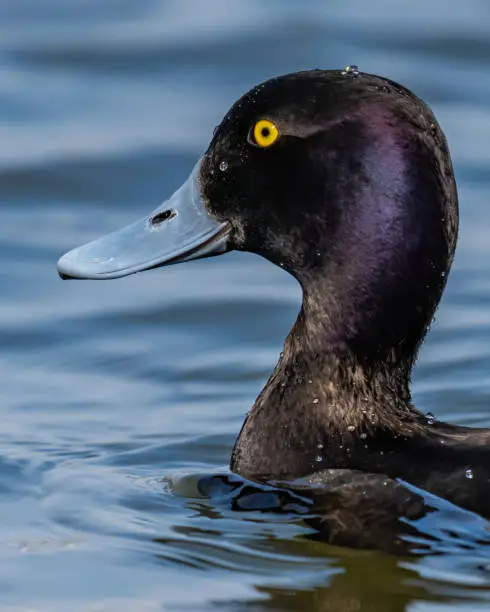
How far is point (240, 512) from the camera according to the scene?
6137 mm

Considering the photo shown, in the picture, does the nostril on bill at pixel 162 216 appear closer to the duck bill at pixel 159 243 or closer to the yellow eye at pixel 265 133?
the duck bill at pixel 159 243

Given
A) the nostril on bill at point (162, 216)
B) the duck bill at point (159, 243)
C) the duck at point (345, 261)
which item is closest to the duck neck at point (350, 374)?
the duck at point (345, 261)

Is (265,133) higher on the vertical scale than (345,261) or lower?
higher

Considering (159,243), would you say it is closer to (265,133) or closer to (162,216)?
(162,216)

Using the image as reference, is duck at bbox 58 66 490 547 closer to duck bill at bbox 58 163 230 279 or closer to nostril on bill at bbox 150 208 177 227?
duck bill at bbox 58 163 230 279

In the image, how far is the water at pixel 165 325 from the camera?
5.64 meters

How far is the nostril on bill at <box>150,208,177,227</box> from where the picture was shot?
672cm

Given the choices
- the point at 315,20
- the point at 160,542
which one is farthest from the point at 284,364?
the point at 315,20

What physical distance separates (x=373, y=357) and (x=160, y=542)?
92 cm

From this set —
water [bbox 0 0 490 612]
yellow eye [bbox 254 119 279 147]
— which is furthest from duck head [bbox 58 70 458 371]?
water [bbox 0 0 490 612]

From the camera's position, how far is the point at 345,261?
6.22 m

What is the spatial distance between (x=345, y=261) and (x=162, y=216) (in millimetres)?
818

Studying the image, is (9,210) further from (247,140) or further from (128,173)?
(247,140)

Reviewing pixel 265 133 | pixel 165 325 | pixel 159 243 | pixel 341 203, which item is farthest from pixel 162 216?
pixel 165 325
